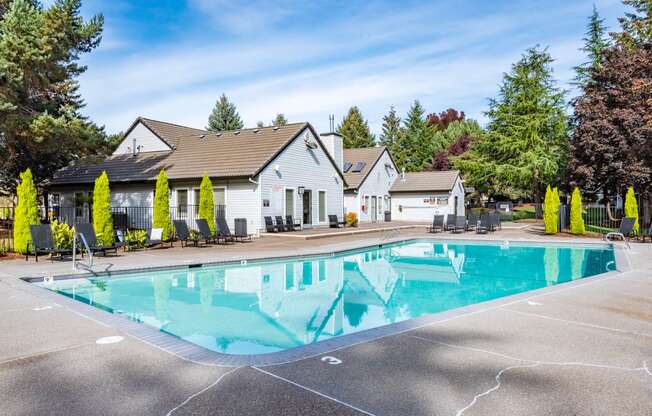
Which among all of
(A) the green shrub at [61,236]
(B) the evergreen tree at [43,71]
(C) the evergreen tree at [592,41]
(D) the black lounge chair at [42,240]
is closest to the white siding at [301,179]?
(B) the evergreen tree at [43,71]

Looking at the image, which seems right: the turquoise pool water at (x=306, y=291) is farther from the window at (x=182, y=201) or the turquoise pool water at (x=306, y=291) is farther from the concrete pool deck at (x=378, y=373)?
the window at (x=182, y=201)

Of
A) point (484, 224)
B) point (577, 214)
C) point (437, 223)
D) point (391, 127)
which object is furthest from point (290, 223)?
point (391, 127)

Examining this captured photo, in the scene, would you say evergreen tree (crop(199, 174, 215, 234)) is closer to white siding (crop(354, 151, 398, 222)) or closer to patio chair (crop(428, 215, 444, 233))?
patio chair (crop(428, 215, 444, 233))

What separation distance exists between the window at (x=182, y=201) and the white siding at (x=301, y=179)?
412 centimetres

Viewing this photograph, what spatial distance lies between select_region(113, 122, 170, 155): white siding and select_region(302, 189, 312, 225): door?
28.1 feet

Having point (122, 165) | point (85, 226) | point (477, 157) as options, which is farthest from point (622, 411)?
point (477, 157)

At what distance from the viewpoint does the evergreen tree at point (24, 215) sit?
12.8m

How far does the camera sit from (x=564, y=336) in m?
4.99

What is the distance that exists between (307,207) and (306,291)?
14.5m

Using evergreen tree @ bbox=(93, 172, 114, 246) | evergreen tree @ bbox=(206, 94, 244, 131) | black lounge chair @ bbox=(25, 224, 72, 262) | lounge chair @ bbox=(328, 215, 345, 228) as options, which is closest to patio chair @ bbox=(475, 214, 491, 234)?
lounge chair @ bbox=(328, 215, 345, 228)

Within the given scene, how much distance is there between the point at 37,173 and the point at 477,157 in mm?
30511

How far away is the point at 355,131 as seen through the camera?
57.3 metres

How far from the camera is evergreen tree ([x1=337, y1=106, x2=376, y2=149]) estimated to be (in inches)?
2239

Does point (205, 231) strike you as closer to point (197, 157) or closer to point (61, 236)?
point (61, 236)
